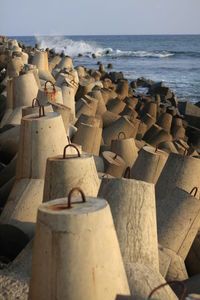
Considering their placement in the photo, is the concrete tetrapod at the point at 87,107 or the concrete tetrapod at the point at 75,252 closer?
the concrete tetrapod at the point at 75,252

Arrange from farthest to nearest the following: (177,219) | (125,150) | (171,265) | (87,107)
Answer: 1. (87,107)
2. (125,150)
3. (177,219)
4. (171,265)

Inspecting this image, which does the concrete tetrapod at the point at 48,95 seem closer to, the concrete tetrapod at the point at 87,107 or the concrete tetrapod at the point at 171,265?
the concrete tetrapod at the point at 87,107

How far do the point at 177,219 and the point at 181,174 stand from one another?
0.50 metres

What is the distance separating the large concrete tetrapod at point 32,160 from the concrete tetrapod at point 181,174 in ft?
2.53

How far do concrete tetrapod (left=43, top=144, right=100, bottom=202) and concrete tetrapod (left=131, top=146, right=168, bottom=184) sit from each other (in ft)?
3.91

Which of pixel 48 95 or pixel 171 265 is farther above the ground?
pixel 48 95

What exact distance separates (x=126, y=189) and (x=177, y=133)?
19.3 ft

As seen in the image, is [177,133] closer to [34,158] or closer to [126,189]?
[34,158]

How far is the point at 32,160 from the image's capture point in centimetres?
322

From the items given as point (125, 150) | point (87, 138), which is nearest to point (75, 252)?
point (125, 150)

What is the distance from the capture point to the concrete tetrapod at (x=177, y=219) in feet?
Result: 10.3

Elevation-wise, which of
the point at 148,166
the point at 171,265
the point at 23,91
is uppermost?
the point at 23,91

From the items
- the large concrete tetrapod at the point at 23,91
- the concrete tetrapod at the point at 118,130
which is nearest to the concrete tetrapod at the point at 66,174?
the large concrete tetrapod at the point at 23,91

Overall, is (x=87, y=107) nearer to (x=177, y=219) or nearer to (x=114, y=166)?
(x=114, y=166)
